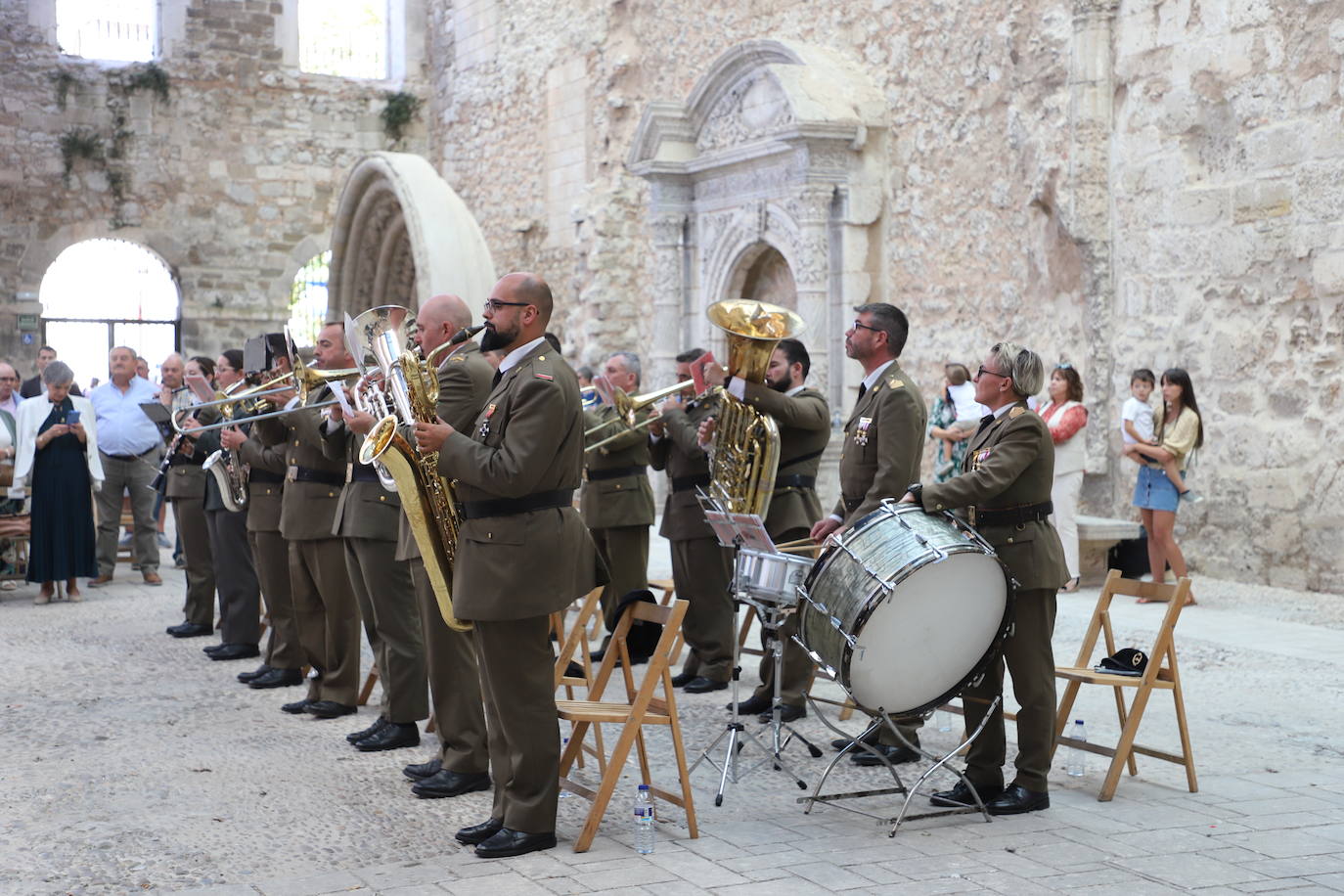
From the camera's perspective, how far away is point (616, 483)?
7.86 metres

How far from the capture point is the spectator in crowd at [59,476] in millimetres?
10227

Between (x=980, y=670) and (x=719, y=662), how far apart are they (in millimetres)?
2575

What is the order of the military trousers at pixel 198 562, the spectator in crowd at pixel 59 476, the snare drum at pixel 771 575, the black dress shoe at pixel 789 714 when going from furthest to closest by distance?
the spectator in crowd at pixel 59 476 < the military trousers at pixel 198 562 < the black dress shoe at pixel 789 714 < the snare drum at pixel 771 575

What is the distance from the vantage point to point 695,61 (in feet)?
49.9

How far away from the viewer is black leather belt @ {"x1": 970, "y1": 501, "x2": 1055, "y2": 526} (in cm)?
506

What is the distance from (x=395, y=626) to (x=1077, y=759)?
104 inches

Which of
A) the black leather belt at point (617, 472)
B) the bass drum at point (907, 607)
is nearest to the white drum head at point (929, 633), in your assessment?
the bass drum at point (907, 607)

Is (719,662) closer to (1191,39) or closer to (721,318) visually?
(721,318)

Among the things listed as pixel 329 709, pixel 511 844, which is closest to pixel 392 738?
pixel 329 709

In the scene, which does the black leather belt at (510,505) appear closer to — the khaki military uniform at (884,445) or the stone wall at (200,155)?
the khaki military uniform at (884,445)

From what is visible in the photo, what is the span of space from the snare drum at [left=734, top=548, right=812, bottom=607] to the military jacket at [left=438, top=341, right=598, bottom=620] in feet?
2.18

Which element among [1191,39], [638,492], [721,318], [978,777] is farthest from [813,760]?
[1191,39]

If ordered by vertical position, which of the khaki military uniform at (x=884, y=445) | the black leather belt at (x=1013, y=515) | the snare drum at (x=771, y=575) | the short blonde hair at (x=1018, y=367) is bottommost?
the snare drum at (x=771, y=575)

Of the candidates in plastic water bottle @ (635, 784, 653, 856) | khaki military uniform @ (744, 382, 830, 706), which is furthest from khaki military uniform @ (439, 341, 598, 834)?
khaki military uniform @ (744, 382, 830, 706)
